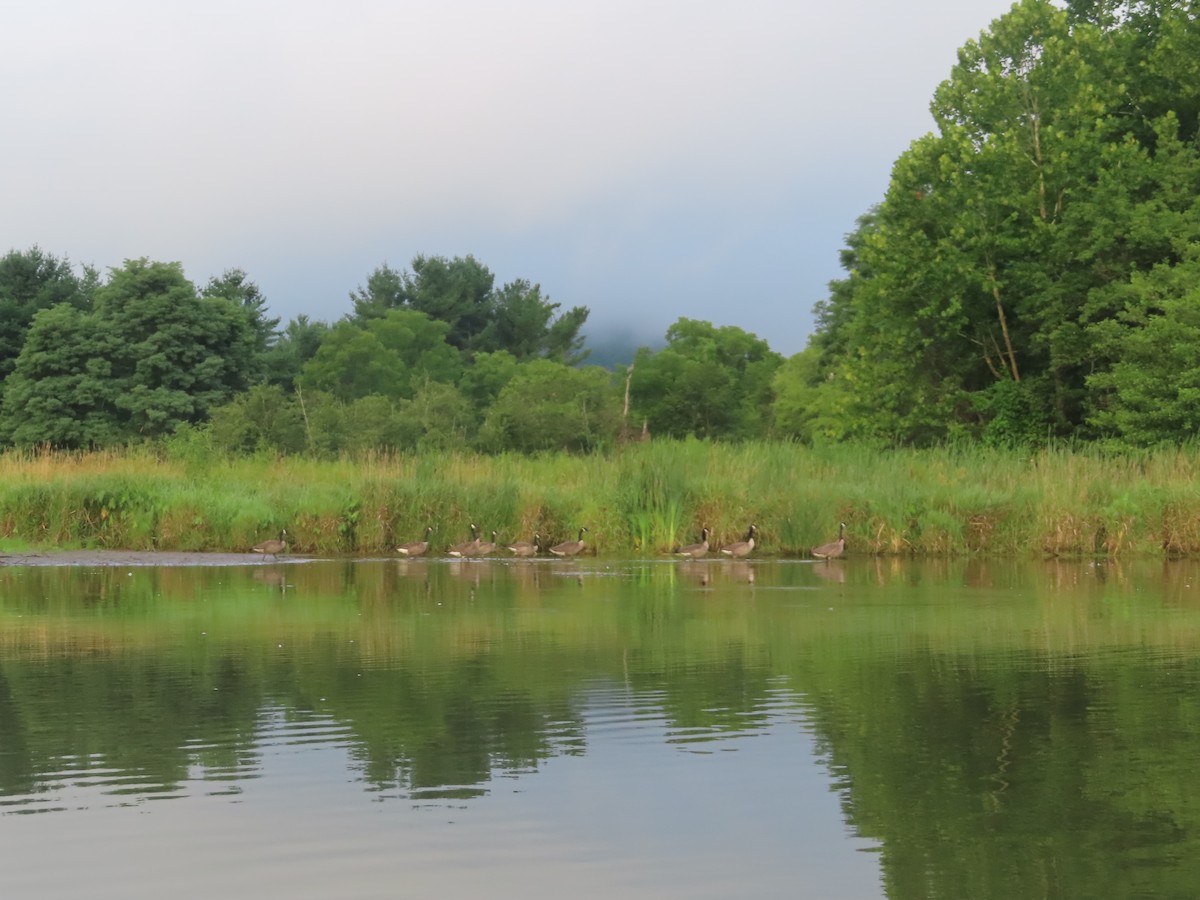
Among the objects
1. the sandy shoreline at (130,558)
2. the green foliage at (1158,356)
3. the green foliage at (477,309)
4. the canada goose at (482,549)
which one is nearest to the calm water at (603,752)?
the sandy shoreline at (130,558)

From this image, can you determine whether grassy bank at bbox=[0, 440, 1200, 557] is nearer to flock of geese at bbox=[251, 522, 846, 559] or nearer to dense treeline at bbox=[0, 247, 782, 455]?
flock of geese at bbox=[251, 522, 846, 559]

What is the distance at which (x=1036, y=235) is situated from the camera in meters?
43.9

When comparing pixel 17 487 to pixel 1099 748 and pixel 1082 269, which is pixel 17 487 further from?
pixel 1082 269

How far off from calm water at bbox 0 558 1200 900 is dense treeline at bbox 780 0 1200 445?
1110 inches

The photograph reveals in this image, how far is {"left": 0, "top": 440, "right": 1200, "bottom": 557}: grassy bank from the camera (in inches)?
957

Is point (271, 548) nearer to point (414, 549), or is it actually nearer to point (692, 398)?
→ point (414, 549)

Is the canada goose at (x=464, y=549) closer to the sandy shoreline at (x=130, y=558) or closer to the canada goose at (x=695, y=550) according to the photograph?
the sandy shoreline at (x=130, y=558)

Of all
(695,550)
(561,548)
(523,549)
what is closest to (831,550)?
(695,550)

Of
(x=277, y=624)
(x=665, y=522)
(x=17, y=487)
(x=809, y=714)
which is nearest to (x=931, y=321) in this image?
(x=665, y=522)

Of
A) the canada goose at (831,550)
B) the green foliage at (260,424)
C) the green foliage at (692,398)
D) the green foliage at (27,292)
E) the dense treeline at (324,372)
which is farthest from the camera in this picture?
the green foliage at (692,398)

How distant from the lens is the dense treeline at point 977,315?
4094 centimetres

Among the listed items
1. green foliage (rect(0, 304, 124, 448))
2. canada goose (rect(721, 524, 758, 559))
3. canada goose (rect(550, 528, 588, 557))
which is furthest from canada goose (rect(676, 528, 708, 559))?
green foliage (rect(0, 304, 124, 448))

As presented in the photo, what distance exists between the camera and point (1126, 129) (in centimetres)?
4553

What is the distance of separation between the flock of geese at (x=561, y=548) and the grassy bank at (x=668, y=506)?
18.7 inches
